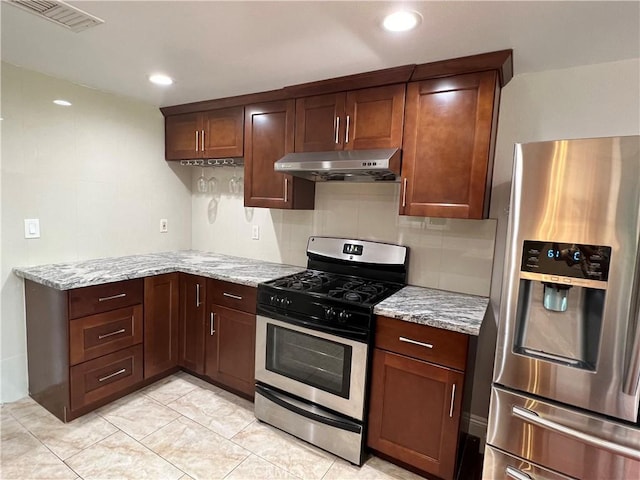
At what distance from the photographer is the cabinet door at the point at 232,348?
231 cm

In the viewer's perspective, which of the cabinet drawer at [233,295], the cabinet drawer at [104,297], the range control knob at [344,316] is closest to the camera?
the range control knob at [344,316]

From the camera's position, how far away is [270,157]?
2479mm

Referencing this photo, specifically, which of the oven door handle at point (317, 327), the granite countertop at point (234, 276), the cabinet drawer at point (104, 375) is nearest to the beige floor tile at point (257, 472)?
the oven door handle at point (317, 327)

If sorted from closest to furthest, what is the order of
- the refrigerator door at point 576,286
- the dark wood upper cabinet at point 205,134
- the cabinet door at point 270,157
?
the refrigerator door at point 576,286
the cabinet door at point 270,157
the dark wood upper cabinet at point 205,134

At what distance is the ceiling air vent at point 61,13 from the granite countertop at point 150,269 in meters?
1.34

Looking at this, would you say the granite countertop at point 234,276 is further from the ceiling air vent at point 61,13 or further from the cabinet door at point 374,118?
the ceiling air vent at point 61,13

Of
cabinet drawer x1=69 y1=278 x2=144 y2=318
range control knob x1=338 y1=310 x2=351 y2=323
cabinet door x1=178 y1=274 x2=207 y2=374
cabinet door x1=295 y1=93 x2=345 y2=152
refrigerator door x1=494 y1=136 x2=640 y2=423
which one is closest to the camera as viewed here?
refrigerator door x1=494 y1=136 x2=640 y2=423

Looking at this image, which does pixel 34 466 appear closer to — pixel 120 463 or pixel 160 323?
pixel 120 463

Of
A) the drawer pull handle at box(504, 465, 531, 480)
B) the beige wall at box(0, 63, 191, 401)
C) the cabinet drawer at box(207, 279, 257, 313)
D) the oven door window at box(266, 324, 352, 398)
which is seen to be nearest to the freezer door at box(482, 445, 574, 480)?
the drawer pull handle at box(504, 465, 531, 480)

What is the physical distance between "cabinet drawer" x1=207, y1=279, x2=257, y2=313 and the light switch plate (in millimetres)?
1205

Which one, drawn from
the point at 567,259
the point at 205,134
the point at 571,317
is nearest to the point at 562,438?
the point at 571,317

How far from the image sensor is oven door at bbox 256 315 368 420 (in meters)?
1.83

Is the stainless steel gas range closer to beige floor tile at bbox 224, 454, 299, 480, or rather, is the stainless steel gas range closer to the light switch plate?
beige floor tile at bbox 224, 454, 299, 480

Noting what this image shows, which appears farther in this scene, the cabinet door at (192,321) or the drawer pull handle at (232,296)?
the cabinet door at (192,321)
